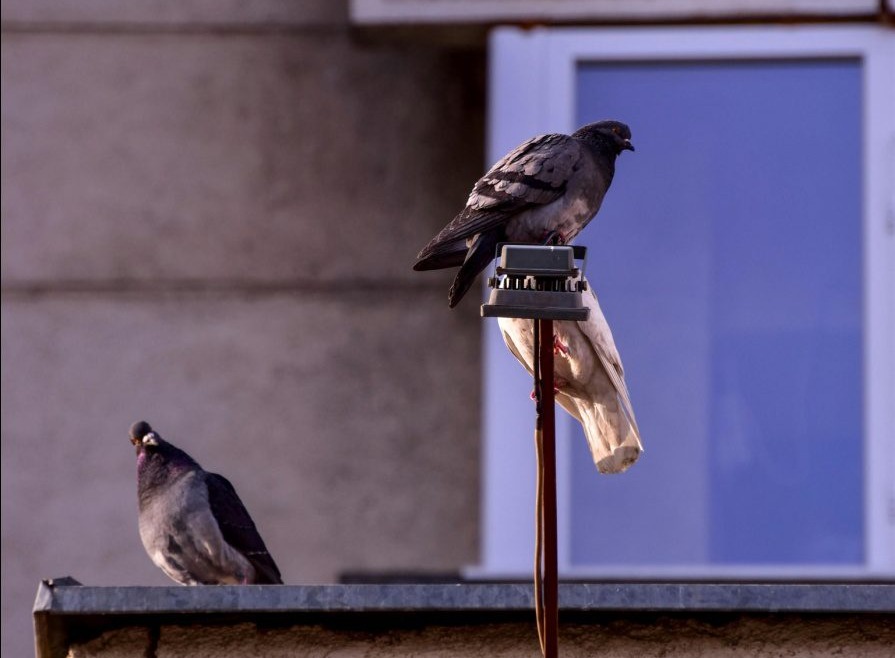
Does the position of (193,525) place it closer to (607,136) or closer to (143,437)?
(143,437)

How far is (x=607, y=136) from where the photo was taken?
19.5 feet

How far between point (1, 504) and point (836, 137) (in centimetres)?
407

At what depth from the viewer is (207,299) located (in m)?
9.71

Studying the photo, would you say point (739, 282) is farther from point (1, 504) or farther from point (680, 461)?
point (1, 504)

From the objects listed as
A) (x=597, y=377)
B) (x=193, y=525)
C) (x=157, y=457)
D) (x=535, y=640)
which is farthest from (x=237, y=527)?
(x=535, y=640)

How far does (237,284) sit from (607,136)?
403 cm

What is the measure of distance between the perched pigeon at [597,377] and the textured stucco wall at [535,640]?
672 mm

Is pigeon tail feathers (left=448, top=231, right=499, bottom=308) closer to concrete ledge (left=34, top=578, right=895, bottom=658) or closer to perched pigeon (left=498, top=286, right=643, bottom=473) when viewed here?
perched pigeon (left=498, top=286, right=643, bottom=473)

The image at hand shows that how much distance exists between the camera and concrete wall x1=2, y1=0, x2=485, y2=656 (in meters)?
9.53

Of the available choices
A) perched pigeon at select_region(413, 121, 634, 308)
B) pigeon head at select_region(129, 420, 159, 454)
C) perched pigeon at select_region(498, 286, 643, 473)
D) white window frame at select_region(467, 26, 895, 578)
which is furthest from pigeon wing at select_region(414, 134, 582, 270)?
white window frame at select_region(467, 26, 895, 578)

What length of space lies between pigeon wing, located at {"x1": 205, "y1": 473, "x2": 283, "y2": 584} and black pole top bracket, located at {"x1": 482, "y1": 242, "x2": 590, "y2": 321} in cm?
262

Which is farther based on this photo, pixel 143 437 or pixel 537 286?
pixel 143 437

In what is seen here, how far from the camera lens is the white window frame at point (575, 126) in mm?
8750

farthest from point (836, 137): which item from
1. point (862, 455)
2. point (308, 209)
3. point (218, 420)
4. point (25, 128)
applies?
point (25, 128)
